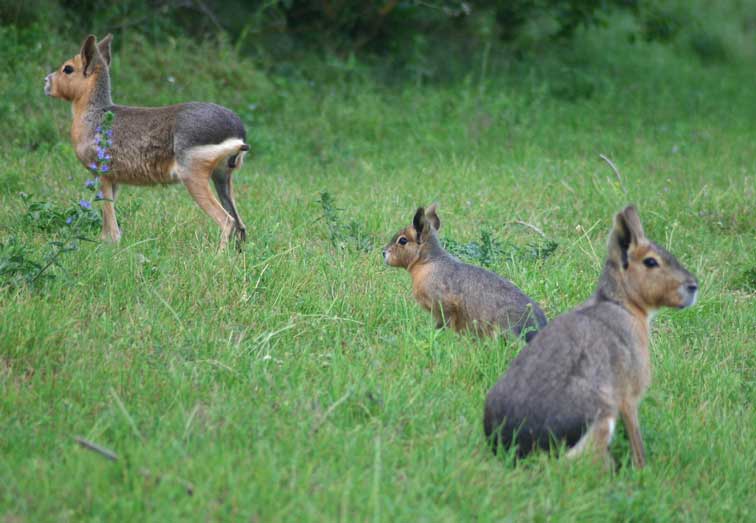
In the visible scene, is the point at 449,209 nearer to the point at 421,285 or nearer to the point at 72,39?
the point at 421,285

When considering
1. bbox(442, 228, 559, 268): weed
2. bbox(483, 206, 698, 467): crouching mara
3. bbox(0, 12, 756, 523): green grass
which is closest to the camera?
bbox(0, 12, 756, 523): green grass

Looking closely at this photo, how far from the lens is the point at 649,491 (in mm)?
4078

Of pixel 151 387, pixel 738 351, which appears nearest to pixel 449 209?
pixel 738 351

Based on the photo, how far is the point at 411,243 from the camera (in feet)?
20.3

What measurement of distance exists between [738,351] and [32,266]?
4.06 metres

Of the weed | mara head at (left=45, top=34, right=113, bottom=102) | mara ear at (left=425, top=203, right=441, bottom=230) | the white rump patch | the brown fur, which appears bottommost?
the weed

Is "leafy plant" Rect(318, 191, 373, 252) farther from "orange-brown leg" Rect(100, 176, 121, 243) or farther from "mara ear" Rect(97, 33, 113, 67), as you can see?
"mara ear" Rect(97, 33, 113, 67)

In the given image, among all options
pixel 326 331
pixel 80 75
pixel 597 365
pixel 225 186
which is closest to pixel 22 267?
pixel 326 331

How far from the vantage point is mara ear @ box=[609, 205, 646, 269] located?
4.57 m

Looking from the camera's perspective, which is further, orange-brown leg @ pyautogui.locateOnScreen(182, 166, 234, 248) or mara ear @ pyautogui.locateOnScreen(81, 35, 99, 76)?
mara ear @ pyautogui.locateOnScreen(81, 35, 99, 76)

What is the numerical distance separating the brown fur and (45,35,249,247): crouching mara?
1315 mm

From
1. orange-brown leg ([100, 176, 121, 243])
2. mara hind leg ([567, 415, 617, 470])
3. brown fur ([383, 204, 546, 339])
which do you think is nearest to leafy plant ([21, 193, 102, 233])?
orange-brown leg ([100, 176, 121, 243])

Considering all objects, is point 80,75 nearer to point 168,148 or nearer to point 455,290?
point 168,148

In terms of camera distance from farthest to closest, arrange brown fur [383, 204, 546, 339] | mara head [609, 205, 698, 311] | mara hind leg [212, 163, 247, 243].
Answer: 1. mara hind leg [212, 163, 247, 243]
2. brown fur [383, 204, 546, 339]
3. mara head [609, 205, 698, 311]
